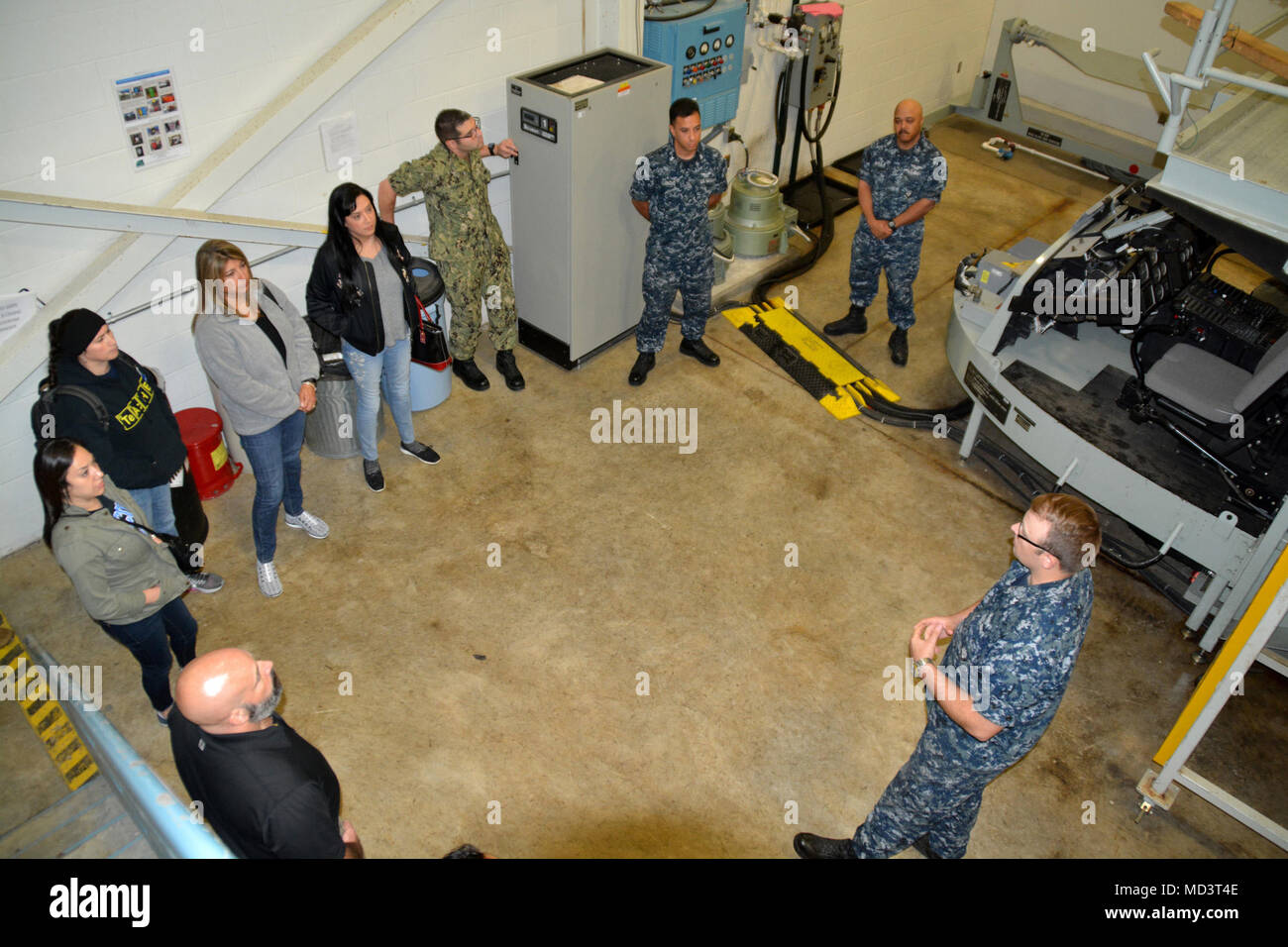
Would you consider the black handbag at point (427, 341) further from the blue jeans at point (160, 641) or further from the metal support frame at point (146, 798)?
the metal support frame at point (146, 798)

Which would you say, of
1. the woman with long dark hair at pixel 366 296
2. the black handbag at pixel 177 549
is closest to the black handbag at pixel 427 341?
the woman with long dark hair at pixel 366 296

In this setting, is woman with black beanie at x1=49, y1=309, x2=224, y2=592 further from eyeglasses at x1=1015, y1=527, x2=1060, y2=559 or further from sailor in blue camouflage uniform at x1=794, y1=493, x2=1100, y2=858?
eyeglasses at x1=1015, y1=527, x2=1060, y2=559

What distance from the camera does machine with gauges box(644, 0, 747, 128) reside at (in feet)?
18.8

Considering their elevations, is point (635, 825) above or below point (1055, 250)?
below

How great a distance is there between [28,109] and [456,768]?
3285 millimetres

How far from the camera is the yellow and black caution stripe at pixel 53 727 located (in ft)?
11.6

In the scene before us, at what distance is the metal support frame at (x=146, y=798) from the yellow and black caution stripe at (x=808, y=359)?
4277mm

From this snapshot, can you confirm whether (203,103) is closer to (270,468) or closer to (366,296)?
(366,296)

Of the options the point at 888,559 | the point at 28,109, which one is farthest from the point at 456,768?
the point at 28,109

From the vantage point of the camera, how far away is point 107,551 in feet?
10.1

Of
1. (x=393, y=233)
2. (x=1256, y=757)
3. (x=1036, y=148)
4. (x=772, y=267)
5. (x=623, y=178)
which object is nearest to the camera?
(x=1256, y=757)

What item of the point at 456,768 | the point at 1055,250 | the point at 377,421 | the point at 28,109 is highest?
the point at 28,109

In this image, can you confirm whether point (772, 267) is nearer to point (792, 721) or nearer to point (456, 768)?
point (792, 721)

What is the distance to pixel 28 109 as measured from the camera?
3775 mm
